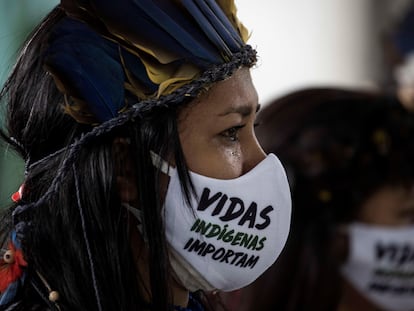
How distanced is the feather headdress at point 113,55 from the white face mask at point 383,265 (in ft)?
5.29

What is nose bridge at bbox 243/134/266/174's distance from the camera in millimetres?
2521

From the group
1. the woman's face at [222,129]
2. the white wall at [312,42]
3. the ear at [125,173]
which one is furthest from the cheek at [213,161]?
the white wall at [312,42]

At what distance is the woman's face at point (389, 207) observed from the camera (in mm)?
3785

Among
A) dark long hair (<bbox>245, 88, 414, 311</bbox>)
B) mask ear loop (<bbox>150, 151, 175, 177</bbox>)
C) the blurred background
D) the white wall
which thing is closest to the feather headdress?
mask ear loop (<bbox>150, 151, 175, 177</bbox>)

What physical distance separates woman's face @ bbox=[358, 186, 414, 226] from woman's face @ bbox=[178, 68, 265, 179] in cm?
135

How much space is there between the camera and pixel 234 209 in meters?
2.47

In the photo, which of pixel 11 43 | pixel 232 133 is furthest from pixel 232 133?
pixel 11 43

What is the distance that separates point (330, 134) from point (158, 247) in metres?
1.52

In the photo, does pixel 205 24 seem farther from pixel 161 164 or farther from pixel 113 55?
pixel 161 164

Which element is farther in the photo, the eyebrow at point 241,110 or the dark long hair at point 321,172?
the dark long hair at point 321,172

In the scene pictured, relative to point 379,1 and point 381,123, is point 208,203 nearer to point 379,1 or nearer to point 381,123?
point 381,123

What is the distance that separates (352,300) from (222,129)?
155cm

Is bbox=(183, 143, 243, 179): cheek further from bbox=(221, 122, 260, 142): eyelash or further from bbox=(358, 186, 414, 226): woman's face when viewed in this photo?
bbox=(358, 186, 414, 226): woman's face

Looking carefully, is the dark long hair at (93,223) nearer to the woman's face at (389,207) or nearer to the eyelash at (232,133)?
the eyelash at (232,133)
